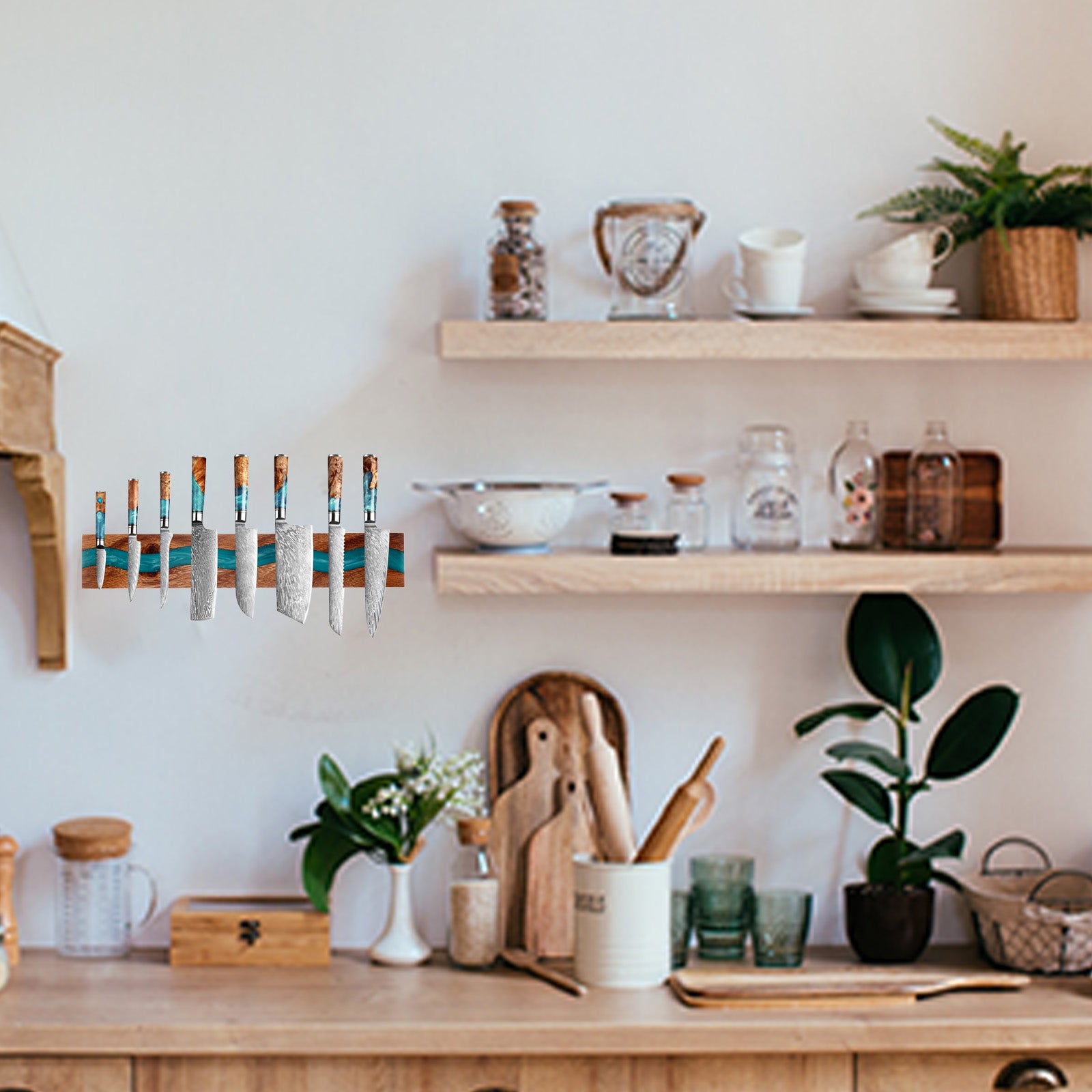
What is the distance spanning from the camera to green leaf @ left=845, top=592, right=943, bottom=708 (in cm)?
222

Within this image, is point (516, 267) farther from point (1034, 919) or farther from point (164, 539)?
point (1034, 919)

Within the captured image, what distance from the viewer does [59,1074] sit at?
6.16ft

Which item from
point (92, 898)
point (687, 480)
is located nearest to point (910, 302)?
point (687, 480)

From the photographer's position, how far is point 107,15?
2223 millimetres

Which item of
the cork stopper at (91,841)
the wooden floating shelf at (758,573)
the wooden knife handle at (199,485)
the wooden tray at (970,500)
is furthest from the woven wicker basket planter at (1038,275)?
the cork stopper at (91,841)

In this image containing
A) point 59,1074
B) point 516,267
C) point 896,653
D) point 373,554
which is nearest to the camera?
point 373,554

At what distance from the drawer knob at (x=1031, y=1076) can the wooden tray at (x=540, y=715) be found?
0.67 meters

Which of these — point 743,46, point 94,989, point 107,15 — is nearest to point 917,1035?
point 94,989

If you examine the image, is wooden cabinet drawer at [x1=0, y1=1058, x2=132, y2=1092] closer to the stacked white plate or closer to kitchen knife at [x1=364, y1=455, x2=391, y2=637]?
kitchen knife at [x1=364, y1=455, x2=391, y2=637]

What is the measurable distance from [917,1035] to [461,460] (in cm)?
104

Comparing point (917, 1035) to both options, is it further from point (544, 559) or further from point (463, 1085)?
point (544, 559)

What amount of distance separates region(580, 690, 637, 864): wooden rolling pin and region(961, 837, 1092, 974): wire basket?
20.6 inches

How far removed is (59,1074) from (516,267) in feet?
4.06

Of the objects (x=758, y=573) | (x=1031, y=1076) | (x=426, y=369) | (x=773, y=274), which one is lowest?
(x=1031, y=1076)
